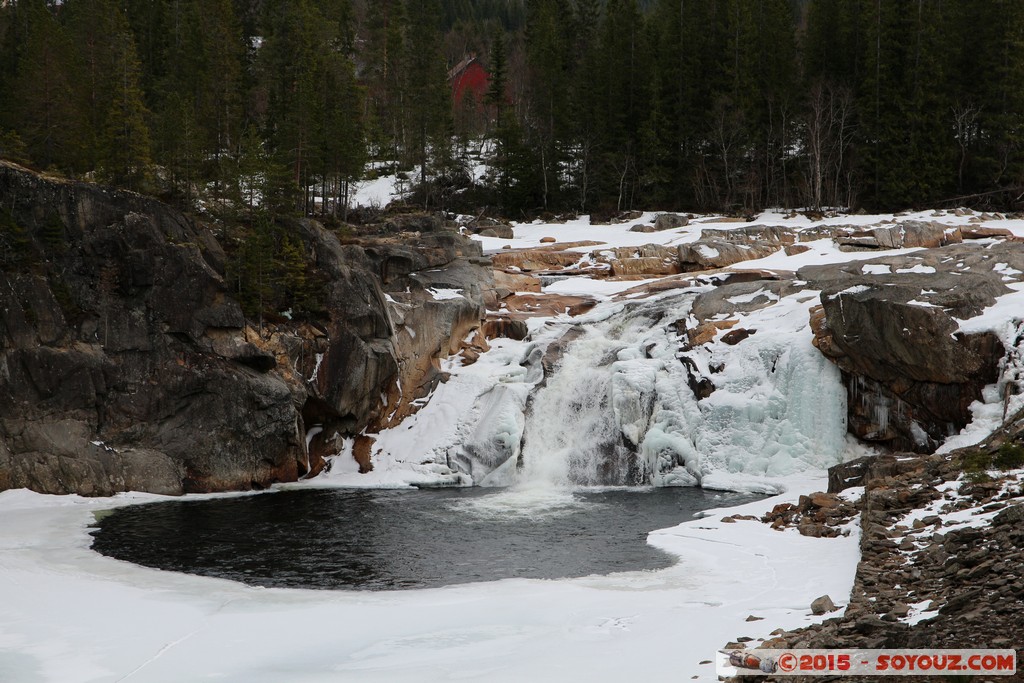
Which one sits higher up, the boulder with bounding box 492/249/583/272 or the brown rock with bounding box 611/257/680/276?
the boulder with bounding box 492/249/583/272

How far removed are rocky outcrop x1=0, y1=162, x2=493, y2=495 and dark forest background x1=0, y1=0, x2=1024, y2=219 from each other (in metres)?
7.07


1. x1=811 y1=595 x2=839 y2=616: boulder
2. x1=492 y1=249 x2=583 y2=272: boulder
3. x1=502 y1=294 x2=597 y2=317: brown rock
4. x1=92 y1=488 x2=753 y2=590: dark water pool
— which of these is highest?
x1=492 y1=249 x2=583 y2=272: boulder

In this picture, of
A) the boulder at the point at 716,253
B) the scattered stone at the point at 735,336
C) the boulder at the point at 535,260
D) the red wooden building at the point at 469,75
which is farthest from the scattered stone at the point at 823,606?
the red wooden building at the point at 469,75

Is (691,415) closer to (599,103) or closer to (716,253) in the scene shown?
(716,253)

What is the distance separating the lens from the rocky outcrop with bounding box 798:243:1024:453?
22828 mm

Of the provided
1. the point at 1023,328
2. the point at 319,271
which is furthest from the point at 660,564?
the point at 319,271

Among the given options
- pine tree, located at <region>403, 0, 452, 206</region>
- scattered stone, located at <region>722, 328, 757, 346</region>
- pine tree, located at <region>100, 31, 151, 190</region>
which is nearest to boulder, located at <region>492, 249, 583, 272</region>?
scattered stone, located at <region>722, 328, 757, 346</region>

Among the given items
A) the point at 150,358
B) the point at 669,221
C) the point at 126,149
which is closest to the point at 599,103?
the point at 669,221

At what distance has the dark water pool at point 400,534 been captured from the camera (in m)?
16.9

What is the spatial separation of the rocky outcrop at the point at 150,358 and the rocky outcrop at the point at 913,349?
45.0 ft

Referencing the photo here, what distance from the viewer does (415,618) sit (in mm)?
13883

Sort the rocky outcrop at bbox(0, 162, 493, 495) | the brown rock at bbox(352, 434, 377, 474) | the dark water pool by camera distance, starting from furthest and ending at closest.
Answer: the brown rock at bbox(352, 434, 377, 474) → the rocky outcrop at bbox(0, 162, 493, 495) → the dark water pool

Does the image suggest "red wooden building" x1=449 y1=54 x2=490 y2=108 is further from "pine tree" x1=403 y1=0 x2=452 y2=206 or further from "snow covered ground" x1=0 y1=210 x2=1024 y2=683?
"snow covered ground" x1=0 y1=210 x2=1024 y2=683

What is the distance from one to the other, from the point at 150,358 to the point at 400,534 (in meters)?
10.5
